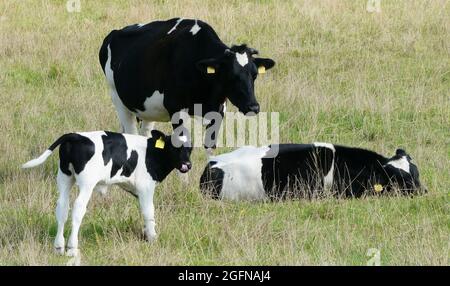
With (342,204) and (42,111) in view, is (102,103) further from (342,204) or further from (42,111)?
(342,204)

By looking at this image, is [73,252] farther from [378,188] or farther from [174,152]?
[378,188]

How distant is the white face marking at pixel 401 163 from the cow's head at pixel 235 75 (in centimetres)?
138

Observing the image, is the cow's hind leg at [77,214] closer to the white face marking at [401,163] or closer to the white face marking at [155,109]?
the white face marking at [155,109]

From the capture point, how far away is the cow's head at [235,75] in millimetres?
10422

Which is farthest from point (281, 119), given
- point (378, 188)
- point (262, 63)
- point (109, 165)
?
point (109, 165)

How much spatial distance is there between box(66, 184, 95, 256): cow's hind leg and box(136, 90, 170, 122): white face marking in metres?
3.18

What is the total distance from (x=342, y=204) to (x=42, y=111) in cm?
495

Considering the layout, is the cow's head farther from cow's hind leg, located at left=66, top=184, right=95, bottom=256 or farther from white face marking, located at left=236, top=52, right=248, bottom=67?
cow's hind leg, located at left=66, top=184, right=95, bottom=256

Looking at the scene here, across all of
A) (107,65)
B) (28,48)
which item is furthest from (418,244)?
(28,48)

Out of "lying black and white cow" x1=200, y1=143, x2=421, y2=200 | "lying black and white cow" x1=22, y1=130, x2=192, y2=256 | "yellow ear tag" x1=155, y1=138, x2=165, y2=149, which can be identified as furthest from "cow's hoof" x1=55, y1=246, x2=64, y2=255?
"lying black and white cow" x1=200, y1=143, x2=421, y2=200

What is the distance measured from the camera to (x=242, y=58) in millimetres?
10602

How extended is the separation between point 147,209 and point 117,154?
497 millimetres

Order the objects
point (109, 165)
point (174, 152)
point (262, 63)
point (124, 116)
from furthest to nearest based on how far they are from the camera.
Result: point (124, 116)
point (262, 63)
point (174, 152)
point (109, 165)

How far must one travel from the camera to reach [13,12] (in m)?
18.3
